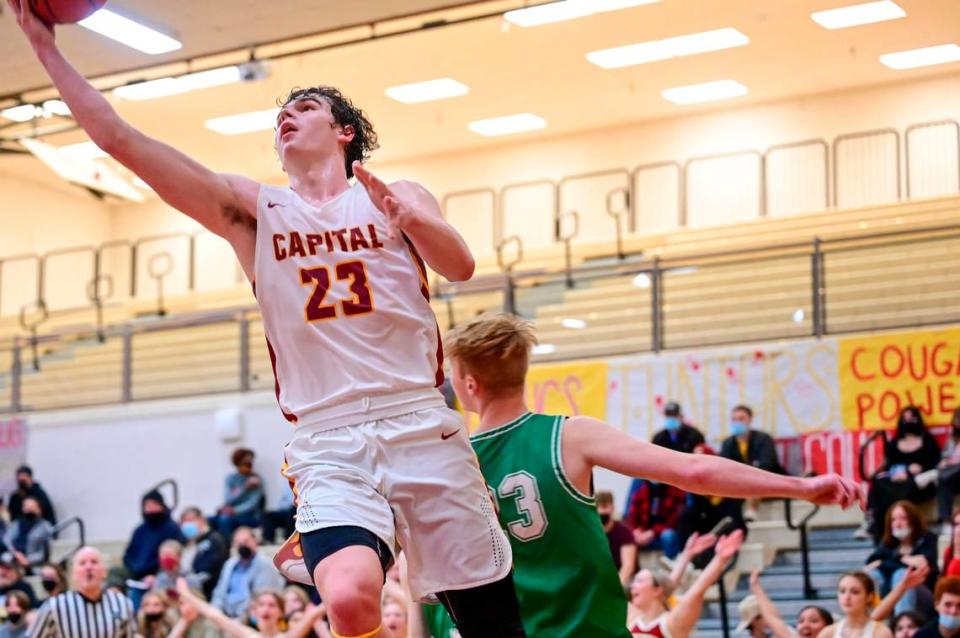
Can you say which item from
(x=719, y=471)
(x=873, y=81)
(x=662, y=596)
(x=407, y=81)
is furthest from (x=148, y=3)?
(x=719, y=471)

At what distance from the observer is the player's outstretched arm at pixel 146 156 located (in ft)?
13.5

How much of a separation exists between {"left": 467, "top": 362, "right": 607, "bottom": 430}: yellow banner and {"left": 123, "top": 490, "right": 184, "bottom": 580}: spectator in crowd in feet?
11.4

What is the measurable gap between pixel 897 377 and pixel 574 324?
11.2 ft

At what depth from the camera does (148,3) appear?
1464 centimetres

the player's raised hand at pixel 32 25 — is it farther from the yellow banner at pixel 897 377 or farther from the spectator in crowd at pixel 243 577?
the yellow banner at pixel 897 377

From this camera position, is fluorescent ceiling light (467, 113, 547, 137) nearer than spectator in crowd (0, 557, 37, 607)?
No

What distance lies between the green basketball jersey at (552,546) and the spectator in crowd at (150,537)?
10.3 meters

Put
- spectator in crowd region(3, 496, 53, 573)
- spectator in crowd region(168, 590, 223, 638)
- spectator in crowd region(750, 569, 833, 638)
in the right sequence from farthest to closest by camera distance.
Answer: spectator in crowd region(3, 496, 53, 573)
spectator in crowd region(168, 590, 223, 638)
spectator in crowd region(750, 569, 833, 638)

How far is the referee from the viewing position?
408 inches

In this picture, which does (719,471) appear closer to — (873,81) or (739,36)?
(739,36)

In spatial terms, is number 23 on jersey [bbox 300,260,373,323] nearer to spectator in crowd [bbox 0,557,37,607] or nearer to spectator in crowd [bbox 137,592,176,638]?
spectator in crowd [bbox 137,592,176,638]

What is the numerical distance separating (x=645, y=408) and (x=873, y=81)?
8618mm

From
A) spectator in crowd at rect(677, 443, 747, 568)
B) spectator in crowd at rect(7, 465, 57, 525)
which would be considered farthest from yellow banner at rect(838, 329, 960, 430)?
spectator in crowd at rect(7, 465, 57, 525)

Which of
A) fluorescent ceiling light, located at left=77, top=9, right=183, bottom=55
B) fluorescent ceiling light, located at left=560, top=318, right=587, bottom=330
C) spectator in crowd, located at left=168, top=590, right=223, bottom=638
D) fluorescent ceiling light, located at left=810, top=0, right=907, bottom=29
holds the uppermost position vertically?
fluorescent ceiling light, located at left=810, top=0, right=907, bottom=29
